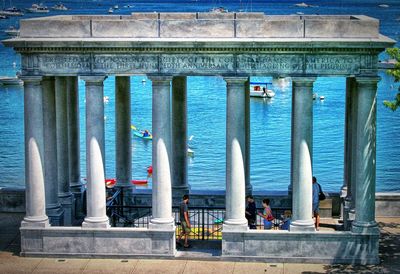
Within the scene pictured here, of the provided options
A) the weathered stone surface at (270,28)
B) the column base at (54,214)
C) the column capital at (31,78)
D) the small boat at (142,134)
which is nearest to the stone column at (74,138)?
the column base at (54,214)

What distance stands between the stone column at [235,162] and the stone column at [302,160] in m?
1.82

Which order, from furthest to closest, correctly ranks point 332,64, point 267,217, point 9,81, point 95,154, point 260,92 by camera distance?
point 9,81 < point 260,92 < point 267,217 < point 95,154 < point 332,64

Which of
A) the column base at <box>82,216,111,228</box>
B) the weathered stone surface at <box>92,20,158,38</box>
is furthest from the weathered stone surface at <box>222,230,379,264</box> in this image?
the weathered stone surface at <box>92,20,158,38</box>

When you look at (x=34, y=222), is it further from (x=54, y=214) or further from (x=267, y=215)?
(x=267, y=215)

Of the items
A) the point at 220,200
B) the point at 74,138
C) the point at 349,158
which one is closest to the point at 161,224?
the point at 220,200

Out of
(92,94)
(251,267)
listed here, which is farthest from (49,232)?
(251,267)

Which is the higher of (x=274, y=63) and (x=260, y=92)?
(x=274, y=63)

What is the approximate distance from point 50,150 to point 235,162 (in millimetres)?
Answer: 7001

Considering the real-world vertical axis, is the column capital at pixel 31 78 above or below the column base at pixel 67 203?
above

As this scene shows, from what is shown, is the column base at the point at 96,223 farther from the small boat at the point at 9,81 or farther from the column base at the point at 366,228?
the small boat at the point at 9,81

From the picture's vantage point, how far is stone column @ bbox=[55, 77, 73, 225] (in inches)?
1451

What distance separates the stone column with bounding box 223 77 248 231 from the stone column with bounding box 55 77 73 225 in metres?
7.48

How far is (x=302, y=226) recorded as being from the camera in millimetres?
32469

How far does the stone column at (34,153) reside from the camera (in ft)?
108
